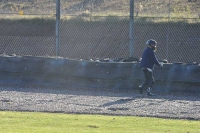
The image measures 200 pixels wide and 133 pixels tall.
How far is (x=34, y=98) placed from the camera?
1469 cm

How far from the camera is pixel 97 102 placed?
47.0 feet

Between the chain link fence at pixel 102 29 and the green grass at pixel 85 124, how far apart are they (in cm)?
1195

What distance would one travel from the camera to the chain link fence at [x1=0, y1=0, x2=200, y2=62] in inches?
985

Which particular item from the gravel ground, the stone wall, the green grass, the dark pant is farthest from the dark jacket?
the green grass

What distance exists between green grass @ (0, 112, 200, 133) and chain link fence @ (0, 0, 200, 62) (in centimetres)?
1195

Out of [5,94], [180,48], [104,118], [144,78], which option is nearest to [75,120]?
[104,118]

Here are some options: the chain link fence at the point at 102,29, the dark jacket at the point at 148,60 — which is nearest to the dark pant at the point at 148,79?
the dark jacket at the point at 148,60

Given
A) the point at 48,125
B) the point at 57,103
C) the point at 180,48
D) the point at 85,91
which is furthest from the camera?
the point at 180,48

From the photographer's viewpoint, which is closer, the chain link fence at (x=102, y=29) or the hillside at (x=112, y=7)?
the chain link fence at (x=102, y=29)

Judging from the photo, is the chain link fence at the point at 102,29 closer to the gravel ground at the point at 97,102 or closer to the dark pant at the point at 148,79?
the gravel ground at the point at 97,102

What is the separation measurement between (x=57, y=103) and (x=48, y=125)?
3280mm

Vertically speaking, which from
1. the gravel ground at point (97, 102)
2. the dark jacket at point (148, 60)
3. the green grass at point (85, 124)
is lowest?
the gravel ground at point (97, 102)

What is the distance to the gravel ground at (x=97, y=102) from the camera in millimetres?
12852

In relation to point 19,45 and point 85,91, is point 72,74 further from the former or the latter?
point 19,45
